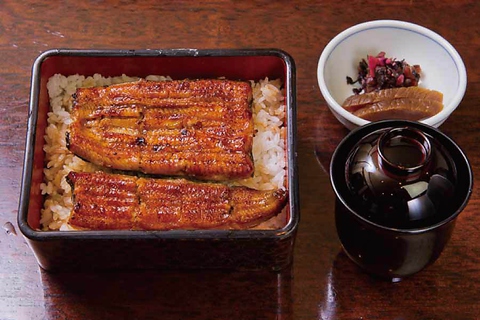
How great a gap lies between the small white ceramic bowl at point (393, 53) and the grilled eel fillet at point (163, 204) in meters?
0.41

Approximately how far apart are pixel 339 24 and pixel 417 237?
2.98 feet

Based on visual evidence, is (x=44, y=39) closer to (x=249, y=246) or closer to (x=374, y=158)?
(x=249, y=246)

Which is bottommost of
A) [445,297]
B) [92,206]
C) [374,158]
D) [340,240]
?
[445,297]

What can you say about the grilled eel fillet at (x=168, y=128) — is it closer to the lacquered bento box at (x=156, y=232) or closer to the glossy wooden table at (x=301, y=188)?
the lacquered bento box at (x=156, y=232)

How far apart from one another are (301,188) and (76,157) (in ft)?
1.93

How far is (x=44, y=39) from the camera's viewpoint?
2.14m

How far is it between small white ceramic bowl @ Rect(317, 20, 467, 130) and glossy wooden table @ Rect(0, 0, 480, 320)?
8 cm

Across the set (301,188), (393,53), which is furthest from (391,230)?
(393,53)

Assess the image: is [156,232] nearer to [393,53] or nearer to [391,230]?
[391,230]

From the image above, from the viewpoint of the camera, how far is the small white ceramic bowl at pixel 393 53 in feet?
6.40

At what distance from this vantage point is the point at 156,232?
1.53 meters

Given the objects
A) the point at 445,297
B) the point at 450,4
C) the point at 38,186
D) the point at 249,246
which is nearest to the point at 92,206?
the point at 38,186

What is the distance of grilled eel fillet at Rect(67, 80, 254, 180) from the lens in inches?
68.3

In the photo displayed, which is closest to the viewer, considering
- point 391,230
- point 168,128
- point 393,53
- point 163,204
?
point 391,230
